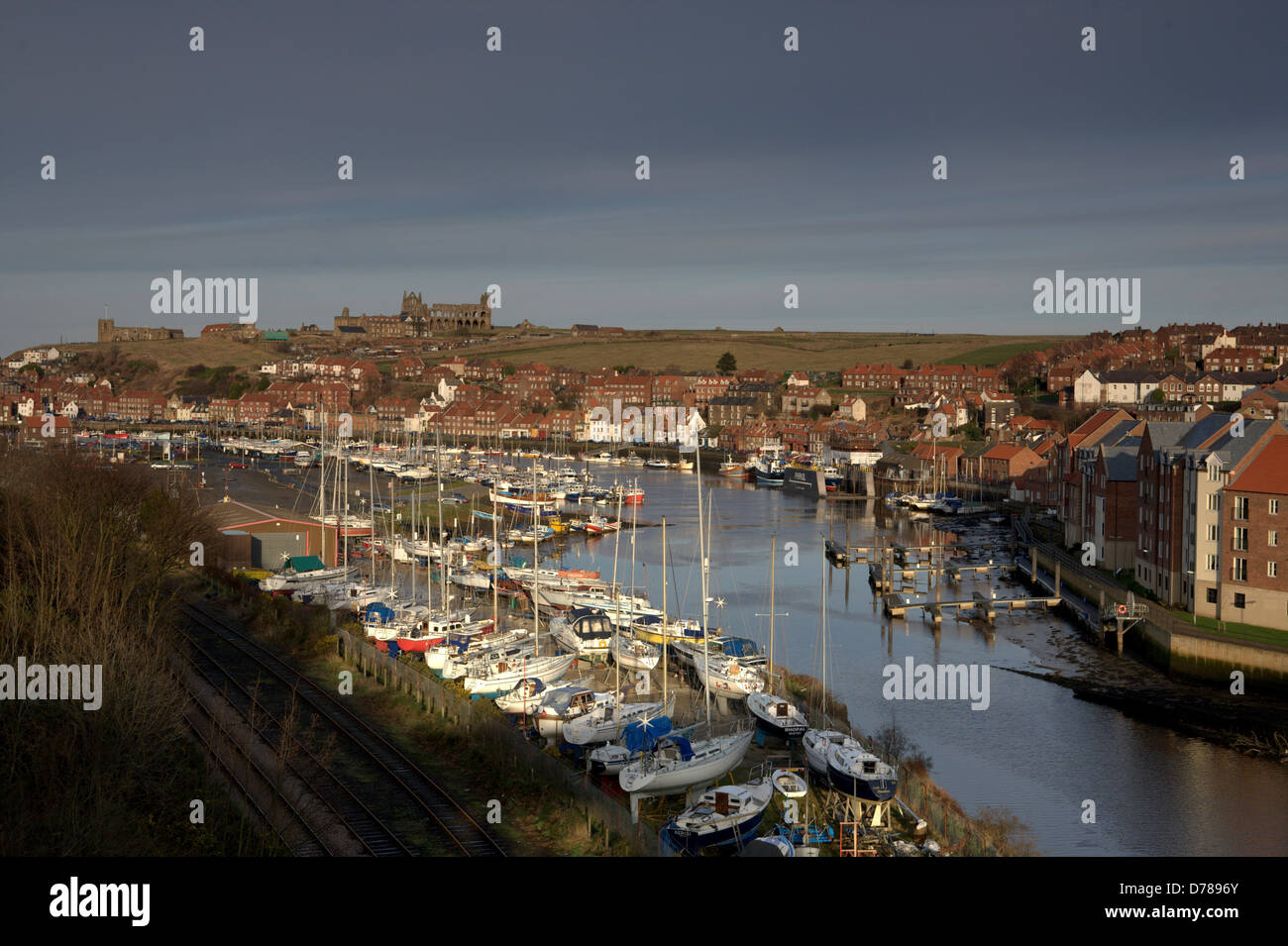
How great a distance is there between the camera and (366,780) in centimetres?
1092

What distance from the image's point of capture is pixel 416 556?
95.0 ft

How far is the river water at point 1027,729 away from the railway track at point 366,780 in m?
5.88

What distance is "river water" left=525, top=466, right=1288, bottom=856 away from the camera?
39.8 feet

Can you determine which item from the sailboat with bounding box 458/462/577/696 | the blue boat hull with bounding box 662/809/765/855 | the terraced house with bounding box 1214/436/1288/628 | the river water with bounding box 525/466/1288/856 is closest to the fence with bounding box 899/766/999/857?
the river water with bounding box 525/466/1288/856

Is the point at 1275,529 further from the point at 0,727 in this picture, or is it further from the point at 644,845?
the point at 0,727

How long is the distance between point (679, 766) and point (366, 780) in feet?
10.3

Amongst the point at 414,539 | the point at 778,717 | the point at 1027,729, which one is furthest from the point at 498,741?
the point at 414,539

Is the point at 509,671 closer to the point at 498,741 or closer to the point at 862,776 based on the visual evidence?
the point at 498,741

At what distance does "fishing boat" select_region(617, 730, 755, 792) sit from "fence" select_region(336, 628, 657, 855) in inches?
21.4

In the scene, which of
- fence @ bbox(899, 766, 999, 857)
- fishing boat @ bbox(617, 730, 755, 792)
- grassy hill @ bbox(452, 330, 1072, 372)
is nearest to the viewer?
fence @ bbox(899, 766, 999, 857)

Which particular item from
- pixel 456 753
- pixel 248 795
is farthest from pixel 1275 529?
pixel 248 795

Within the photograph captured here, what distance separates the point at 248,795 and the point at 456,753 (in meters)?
2.66

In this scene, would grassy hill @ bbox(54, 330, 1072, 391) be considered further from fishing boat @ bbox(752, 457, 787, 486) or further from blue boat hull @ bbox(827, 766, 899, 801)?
blue boat hull @ bbox(827, 766, 899, 801)

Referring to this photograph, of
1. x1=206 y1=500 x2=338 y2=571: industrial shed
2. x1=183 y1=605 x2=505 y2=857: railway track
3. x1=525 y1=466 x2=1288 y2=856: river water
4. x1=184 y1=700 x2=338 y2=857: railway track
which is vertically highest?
x1=206 y1=500 x2=338 y2=571: industrial shed
